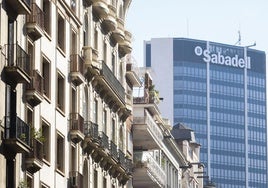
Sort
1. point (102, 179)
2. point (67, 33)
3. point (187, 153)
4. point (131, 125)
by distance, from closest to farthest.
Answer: point (67, 33)
point (102, 179)
point (131, 125)
point (187, 153)

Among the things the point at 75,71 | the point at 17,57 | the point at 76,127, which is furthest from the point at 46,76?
the point at 17,57

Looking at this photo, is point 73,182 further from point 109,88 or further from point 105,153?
point 109,88

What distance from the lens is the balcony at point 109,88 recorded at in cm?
6662

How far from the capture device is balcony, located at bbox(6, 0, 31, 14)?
4719cm

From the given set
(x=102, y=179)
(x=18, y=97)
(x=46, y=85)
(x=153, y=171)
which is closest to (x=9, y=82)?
(x=18, y=97)

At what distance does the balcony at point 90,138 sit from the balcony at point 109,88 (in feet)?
9.18

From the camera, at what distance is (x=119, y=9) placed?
250ft

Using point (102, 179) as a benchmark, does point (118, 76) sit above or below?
above

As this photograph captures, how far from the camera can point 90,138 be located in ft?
207

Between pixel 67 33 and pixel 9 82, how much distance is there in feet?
41.8

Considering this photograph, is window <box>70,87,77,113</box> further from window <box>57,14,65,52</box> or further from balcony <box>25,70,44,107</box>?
balcony <box>25,70,44,107</box>

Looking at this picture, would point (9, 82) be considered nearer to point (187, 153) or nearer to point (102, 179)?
point (102, 179)

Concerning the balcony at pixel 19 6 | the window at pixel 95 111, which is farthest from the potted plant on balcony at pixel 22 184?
the window at pixel 95 111

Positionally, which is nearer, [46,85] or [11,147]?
[11,147]
